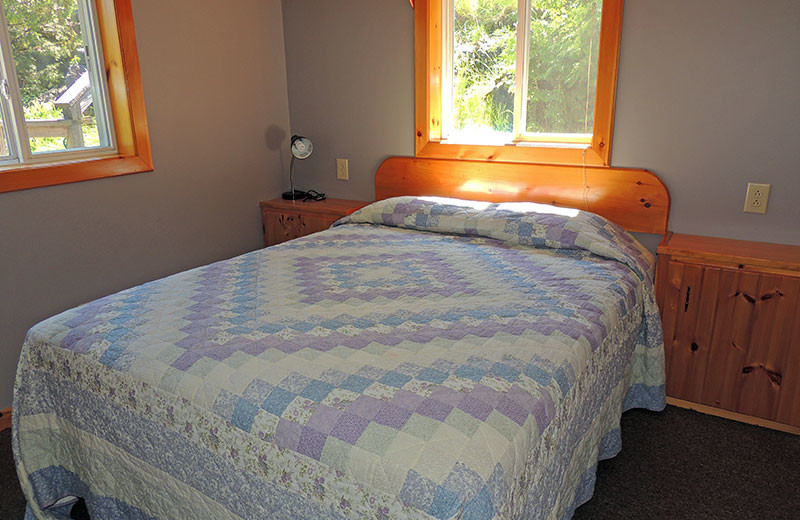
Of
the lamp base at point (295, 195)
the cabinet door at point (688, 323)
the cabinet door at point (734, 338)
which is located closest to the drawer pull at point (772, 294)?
the cabinet door at point (734, 338)

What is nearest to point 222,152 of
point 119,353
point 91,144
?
point 91,144

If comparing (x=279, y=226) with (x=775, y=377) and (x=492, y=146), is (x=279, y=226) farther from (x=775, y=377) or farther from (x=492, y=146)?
(x=775, y=377)

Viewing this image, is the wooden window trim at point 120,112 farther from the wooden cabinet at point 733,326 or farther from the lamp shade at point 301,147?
the wooden cabinet at point 733,326

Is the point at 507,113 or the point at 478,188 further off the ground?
the point at 507,113

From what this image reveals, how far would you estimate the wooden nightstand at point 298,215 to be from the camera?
3031 mm

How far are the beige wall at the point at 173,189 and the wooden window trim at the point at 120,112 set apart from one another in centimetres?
4

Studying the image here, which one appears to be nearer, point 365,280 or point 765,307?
point 365,280

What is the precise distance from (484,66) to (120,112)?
1741mm

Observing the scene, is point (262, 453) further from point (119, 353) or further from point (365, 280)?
point (365, 280)

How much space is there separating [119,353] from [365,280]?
2.57ft

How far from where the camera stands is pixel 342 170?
325 centimetres

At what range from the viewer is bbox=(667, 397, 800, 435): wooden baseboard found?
2.13 meters

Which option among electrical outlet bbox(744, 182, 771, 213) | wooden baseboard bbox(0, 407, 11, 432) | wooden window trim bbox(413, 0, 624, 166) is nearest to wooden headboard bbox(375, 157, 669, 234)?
wooden window trim bbox(413, 0, 624, 166)

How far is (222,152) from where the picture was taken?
3.04m
